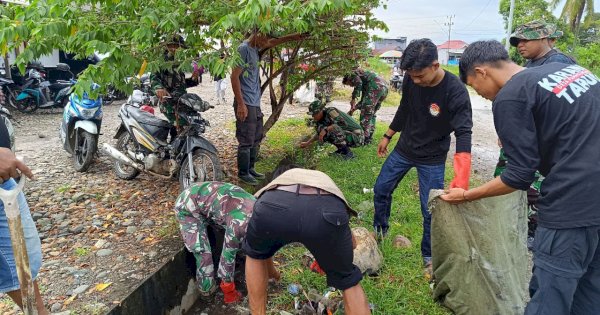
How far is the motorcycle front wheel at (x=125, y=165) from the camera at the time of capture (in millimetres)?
4848

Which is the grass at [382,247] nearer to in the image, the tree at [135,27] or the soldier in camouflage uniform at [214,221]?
the soldier in camouflage uniform at [214,221]

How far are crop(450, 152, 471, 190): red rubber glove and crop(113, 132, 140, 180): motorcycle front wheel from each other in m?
3.46

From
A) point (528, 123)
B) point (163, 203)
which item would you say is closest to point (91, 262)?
point (163, 203)

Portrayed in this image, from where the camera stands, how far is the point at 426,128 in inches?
126

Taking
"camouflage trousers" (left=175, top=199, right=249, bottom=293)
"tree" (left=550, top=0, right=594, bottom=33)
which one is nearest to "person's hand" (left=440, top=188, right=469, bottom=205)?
"camouflage trousers" (left=175, top=199, right=249, bottom=293)

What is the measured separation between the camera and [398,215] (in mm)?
4406

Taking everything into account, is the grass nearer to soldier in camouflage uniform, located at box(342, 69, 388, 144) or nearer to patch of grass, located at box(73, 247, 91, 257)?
soldier in camouflage uniform, located at box(342, 69, 388, 144)

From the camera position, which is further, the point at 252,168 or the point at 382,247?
the point at 252,168

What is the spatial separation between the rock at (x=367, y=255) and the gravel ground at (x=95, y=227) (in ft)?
4.51

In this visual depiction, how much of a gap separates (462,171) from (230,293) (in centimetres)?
180

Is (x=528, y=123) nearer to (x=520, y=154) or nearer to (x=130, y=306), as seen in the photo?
(x=520, y=154)

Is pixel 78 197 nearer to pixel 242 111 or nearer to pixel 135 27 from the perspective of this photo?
pixel 242 111

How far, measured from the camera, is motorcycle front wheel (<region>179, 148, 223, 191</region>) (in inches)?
161

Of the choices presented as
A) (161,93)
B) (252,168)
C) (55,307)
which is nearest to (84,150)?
(161,93)
